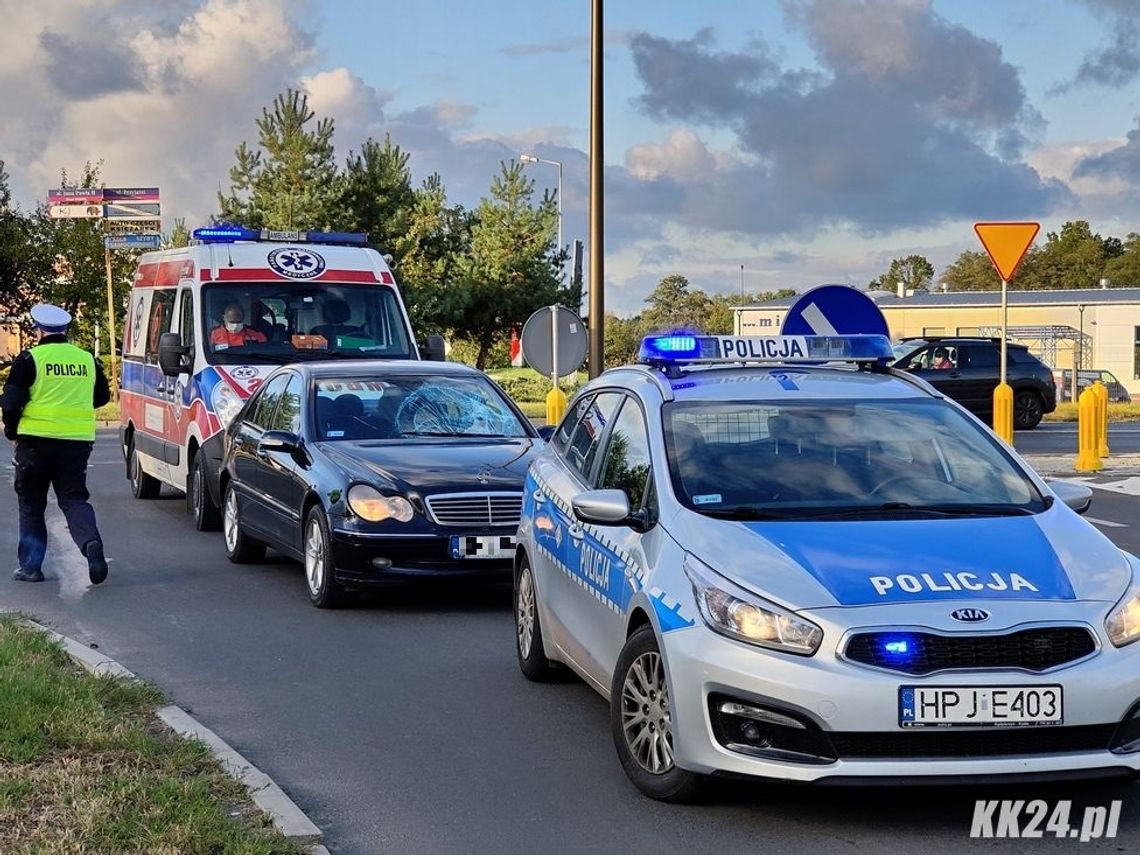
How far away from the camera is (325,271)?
51.2 ft

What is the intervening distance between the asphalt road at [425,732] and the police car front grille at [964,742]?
1.02ft

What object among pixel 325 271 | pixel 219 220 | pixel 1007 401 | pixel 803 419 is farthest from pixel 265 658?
pixel 219 220

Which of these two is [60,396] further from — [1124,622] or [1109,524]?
[1109,524]

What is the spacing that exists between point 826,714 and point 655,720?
0.80m

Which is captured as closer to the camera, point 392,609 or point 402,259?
point 392,609

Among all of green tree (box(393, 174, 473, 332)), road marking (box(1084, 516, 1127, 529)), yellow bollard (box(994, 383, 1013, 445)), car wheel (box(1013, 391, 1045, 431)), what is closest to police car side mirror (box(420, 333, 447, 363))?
road marking (box(1084, 516, 1127, 529))

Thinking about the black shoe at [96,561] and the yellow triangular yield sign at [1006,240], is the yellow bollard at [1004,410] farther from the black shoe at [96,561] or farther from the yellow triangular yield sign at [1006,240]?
the black shoe at [96,561]

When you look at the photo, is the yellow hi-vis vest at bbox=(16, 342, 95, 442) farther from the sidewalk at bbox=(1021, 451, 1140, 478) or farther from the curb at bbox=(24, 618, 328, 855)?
the sidewalk at bbox=(1021, 451, 1140, 478)

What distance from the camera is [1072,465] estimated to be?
846 inches

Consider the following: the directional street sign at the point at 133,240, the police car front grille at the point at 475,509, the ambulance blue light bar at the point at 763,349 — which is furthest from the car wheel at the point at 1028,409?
the ambulance blue light bar at the point at 763,349

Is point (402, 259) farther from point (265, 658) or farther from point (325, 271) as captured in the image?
point (265, 658)

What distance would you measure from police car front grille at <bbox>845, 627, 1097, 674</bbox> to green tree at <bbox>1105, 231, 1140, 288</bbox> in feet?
389

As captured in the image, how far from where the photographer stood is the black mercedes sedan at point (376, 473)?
10.1m

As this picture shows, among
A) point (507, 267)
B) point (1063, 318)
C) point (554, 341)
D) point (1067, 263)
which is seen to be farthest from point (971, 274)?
point (554, 341)
